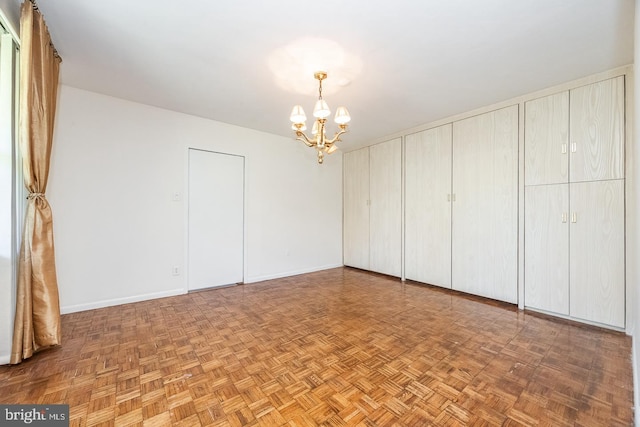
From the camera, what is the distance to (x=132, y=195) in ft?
11.1

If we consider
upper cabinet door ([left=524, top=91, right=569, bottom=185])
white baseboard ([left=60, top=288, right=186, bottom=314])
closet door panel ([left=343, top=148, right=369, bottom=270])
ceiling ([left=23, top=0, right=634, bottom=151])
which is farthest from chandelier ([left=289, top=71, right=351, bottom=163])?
white baseboard ([left=60, top=288, right=186, bottom=314])

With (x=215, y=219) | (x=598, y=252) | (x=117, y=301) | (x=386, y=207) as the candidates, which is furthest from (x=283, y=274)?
(x=598, y=252)

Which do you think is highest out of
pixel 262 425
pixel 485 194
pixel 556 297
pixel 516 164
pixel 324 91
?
pixel 324 91

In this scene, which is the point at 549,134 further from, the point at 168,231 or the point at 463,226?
the point at 168,231

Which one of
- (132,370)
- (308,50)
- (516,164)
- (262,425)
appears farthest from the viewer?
(516,164)

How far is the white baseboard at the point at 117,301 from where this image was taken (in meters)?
2.98

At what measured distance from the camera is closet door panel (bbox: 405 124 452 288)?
3979 millimetres

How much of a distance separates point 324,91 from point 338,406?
2.87 meters

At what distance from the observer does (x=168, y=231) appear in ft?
12.0

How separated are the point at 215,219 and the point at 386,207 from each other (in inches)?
115

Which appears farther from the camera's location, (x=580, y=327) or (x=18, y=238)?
(x=580, y=327)

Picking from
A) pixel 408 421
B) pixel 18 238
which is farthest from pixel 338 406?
pixel 18 238

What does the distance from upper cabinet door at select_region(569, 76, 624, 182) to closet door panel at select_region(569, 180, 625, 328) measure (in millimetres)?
134

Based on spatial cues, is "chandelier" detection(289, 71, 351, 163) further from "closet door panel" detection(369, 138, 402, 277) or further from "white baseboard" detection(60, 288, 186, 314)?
"white baseboard" detection(60, 288, 186, 314)
